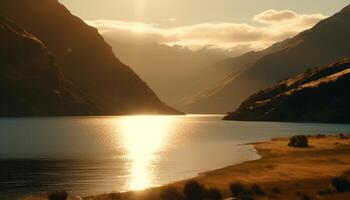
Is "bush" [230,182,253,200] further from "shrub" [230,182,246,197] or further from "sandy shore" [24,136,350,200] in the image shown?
"sandy shore" [24,136,350,200]

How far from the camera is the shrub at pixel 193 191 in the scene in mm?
53375

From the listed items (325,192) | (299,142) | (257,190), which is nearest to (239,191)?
(257,190)

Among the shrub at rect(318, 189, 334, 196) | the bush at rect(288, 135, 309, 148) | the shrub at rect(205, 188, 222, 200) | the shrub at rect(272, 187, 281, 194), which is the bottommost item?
the shrub at rect(318, 189, 334, 196)

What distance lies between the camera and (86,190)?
6281 centimetres

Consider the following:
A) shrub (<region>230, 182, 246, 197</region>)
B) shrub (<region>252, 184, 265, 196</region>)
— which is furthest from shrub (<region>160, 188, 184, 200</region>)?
shrub (<region>252, 184, 265, 196</region>)

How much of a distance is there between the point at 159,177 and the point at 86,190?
1574cm

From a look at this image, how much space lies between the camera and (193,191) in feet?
176

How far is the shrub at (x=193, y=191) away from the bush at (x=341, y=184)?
1527 centimetres

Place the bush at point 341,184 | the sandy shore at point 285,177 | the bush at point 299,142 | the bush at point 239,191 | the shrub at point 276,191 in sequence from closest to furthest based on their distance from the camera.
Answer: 1. the bush at point 239,191
2. the sandy shore at point 285,177
3. the bush at point 341,184
4. the shrub at point 276,191
5. the bush at point 299,142

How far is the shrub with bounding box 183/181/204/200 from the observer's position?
5338 cm

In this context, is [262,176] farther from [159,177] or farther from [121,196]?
[121,196]

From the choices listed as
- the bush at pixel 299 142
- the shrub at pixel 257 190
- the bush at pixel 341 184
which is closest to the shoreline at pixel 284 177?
the shrub at pixel 257 190

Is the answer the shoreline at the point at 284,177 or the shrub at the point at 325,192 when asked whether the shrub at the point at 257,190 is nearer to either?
the shoreline at the point at 284,177

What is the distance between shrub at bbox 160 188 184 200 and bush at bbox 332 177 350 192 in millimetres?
17619
